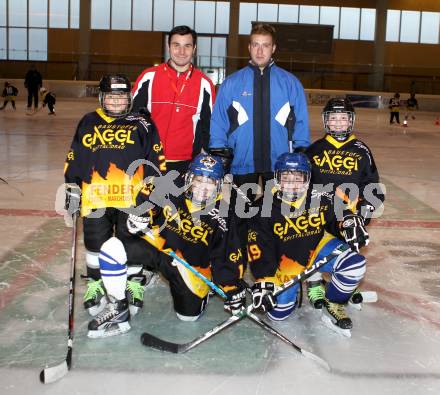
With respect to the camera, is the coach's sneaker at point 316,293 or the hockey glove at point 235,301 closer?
the hockey glove at point 235,301

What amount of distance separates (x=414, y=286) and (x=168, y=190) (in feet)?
4.97

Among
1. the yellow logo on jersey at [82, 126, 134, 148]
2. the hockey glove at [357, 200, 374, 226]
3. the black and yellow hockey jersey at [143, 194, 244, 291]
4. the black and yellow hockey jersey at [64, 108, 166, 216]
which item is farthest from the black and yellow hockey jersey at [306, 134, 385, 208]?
the yellow logo on jersey at [82, 126, 134, 148]

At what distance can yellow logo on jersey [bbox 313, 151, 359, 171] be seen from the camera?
3213 millimetres

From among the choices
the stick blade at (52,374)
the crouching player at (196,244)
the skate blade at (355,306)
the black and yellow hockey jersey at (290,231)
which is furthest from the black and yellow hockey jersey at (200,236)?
the stick blade at (52,374)

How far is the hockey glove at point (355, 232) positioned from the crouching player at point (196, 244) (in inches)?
20.2

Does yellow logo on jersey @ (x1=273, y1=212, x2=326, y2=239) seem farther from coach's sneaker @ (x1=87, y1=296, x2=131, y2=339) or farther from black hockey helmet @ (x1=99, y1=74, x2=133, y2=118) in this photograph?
black hockey helmet @ (x1=99, y1=74, x2=133, y2=118)

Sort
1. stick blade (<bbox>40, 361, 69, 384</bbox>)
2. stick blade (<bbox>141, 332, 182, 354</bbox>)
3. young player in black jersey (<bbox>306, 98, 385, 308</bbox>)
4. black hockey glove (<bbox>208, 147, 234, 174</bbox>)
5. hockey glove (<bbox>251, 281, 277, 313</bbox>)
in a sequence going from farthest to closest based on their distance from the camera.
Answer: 1. black hockey glove (<bbox>208, 147, 234, 174</bbox>)
2. young player in black jersey (<bbox>306, 98, 385, 308</bbox>)
3. hockey glove (<bbox>251, 281, 277, 313</bbox>)
4. stick blade (<bbox>141, 332, 182, 354</bbox>)
5. stick blade (<bbox>40, 361, 69, 384</bbox>)

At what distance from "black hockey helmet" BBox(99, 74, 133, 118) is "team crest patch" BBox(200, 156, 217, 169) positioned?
458mm

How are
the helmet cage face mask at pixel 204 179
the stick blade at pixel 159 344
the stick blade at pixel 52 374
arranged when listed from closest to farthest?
the stick blade at pixel 52 374 → the stick blade at pixel 159 344 → the helmet cage face mask at pixel 204 179

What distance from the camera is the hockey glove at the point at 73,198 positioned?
294 cm

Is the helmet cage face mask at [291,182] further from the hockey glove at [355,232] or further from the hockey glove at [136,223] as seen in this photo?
the hockey glove at [136,223]

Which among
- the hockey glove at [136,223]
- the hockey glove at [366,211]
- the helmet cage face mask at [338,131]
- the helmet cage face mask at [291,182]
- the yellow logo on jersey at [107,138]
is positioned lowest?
the hockey glove at [136,223]

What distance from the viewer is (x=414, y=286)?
11.6ft

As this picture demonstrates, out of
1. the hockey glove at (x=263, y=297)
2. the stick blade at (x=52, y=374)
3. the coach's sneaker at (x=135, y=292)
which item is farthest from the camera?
the coach's sneaker at (x=135, y=292)
